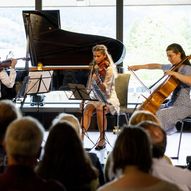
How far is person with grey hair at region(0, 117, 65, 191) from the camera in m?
1.84

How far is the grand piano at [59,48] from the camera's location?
6.45 metres

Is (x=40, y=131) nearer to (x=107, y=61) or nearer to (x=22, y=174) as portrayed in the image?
(x=22, y=174)

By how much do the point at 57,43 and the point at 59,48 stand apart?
8 cm

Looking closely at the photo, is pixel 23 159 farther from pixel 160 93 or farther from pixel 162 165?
pixel 160 93

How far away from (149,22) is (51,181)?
6101 millimetres

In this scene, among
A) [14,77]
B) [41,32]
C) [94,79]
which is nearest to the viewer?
[94,79]

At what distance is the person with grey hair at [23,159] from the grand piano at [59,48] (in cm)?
438

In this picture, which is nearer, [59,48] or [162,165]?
[162,165]

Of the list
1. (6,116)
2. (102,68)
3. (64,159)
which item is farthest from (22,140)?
(102,68)

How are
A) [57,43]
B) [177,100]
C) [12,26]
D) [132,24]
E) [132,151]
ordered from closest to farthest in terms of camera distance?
[132,151]
[177,100]
[57,43]
[132,24]
[12,26]

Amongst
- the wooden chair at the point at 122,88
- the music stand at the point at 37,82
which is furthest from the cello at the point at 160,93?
the music stand at the point at 37,82

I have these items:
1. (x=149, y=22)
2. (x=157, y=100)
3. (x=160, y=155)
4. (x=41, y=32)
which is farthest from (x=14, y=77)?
(x=160, y=155)

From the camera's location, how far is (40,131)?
199 centimetres

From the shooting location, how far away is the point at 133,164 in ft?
6.26
